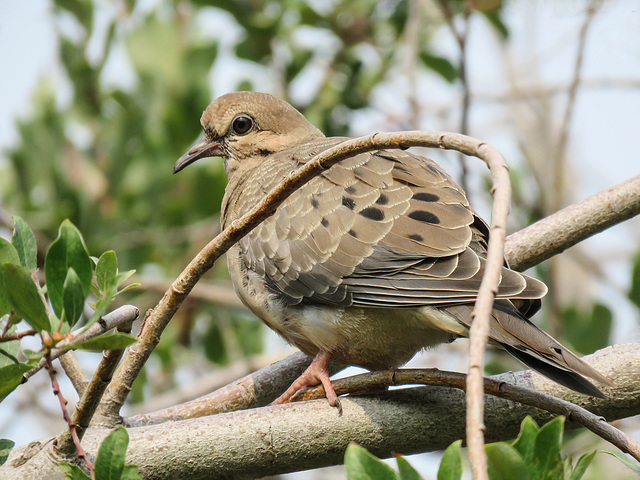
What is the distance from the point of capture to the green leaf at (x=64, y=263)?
190cm

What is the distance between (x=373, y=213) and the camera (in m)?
3.16

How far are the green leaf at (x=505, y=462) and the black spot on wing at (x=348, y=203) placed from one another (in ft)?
5.78

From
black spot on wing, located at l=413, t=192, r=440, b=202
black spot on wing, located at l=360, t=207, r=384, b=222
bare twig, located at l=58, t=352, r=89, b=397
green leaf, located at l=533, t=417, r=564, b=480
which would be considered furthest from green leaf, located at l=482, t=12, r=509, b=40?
green leaf, located at l=533, t=417, r=564, b=480

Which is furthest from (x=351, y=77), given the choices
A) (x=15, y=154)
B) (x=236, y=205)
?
(x=15, y=154)

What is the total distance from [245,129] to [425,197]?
1651mm

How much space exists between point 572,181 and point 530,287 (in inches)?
215

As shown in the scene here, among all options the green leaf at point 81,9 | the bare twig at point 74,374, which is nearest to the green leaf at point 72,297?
the bare twig at point 74,374

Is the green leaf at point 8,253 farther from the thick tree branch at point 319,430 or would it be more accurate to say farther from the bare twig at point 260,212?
the thick tree branch at point 319,430

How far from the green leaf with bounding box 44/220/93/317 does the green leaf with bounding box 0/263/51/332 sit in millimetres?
89

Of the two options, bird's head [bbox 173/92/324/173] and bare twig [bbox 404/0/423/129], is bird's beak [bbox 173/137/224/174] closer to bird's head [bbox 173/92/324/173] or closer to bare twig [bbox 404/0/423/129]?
bird's head [bbox 173/92/324/173]

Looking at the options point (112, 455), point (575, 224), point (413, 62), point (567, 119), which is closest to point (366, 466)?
point (112, 455)

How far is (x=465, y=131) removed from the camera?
13.5 feet

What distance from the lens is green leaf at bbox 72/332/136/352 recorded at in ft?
5.83

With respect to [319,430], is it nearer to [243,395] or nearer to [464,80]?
[243,395]
